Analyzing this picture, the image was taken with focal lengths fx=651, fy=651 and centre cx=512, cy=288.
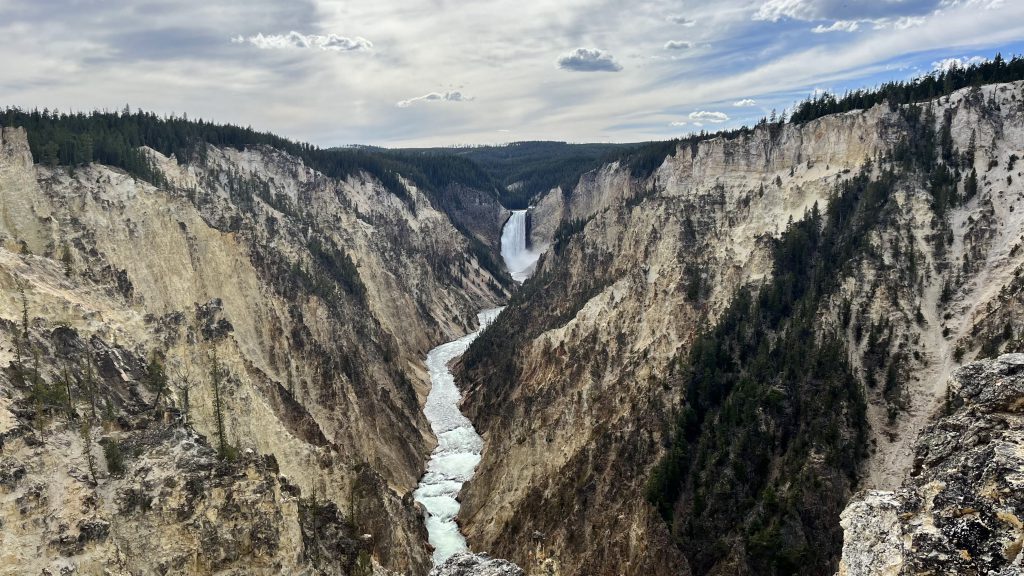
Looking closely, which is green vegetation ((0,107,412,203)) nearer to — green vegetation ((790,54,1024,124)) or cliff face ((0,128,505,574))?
cliff face ((0,128,505,574))


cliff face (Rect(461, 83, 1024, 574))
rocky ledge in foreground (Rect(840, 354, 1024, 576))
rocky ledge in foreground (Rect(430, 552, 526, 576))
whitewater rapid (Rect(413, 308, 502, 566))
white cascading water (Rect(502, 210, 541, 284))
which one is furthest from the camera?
white cascading water (Rect(502, 210, 541, 284))

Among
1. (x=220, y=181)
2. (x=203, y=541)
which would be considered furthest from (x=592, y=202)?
(x=203, y=541)

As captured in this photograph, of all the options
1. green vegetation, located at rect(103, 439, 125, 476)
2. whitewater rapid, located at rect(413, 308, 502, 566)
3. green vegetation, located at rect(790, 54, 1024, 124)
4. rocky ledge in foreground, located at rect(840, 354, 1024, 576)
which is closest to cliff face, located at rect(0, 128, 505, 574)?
green vegetation, located at rect(103, 439, 125, 476)

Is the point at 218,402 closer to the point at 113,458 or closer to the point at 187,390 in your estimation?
the point at 187,390

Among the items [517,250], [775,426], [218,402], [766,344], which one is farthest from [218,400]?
[517,250]

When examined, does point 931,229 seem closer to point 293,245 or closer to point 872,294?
point 872,294
